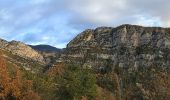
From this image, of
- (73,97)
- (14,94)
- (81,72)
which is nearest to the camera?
(14,94)

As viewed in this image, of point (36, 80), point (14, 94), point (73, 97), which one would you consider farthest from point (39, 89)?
point (14, 94)

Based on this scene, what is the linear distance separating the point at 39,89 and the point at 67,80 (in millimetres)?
6133

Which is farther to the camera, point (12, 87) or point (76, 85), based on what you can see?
point (76, 85)

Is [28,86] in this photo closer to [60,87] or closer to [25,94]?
[25,94]

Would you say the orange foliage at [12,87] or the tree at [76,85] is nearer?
the orange foliage at [12,87]

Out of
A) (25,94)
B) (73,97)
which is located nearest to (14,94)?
(25,94)

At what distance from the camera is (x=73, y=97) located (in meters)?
95.2

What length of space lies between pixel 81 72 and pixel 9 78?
20.8 metres

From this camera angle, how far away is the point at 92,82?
99.6m

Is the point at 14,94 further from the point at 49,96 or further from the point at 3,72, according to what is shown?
the point at 49,96

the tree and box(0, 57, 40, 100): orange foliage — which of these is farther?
the tree

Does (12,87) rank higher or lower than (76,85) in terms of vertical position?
higher

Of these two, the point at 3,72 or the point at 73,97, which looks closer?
the point at 3,72

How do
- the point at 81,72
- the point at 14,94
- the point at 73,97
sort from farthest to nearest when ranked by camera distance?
the point at 81,72
the point at 73,97
the point at 14,94
